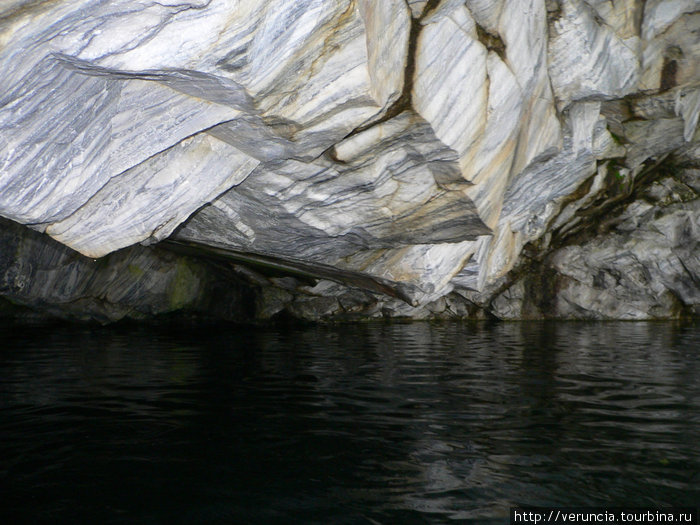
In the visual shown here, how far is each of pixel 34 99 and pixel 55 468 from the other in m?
7.01

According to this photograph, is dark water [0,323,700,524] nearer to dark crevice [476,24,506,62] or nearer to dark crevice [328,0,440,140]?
dark crevice [328,0,440,140]

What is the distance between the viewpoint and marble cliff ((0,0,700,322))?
392 inches

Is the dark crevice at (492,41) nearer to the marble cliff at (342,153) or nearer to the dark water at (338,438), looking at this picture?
the marble cliff at (342,153)

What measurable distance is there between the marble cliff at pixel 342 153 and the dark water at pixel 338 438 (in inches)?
201

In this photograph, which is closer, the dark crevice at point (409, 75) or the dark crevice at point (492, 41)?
the dark crevice at point (409, 75)

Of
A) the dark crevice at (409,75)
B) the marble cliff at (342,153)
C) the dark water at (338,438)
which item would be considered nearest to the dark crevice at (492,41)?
the marble cliff at (342,153)

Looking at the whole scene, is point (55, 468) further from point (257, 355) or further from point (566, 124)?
point (566, 124)

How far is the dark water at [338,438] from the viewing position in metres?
5.25

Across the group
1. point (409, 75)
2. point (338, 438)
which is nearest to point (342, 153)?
point (409, 75)

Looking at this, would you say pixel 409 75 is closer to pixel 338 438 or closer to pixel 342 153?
pixel 342 153

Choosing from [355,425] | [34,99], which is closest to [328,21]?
A: [34,99]

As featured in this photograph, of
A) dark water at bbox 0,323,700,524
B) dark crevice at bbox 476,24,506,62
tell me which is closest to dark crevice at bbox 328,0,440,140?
dark crevice at bbox 476,24,506,62

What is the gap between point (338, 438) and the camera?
7254 millimetres

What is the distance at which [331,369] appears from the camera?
43.2 ft
